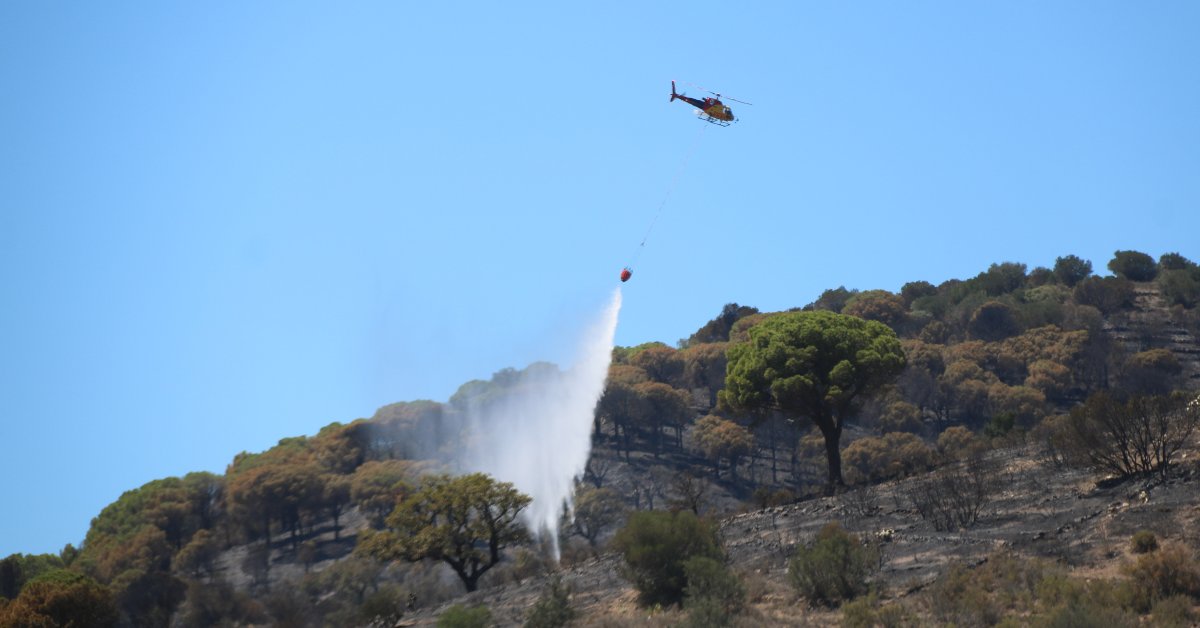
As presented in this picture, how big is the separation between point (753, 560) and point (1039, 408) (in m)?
62.2

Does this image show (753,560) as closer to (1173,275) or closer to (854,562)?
(854,562)

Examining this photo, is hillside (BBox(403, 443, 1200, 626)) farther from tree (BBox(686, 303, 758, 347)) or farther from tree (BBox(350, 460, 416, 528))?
tree (BBox(686, 303, 758, 347))

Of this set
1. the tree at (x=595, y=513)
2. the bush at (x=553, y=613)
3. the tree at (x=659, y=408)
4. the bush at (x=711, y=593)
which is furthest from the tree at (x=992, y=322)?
the bush at (x=553, y=613)

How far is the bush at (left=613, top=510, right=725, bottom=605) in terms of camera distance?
3466 cm

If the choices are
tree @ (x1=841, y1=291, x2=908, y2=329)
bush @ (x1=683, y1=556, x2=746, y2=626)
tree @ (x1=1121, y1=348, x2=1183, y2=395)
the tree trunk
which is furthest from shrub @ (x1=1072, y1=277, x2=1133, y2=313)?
bush @ (x1=683, y1=556, x2=746, y2=626)

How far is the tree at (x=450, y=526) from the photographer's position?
47812mm

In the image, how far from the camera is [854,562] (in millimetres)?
31297

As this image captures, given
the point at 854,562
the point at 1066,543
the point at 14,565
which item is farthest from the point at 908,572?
the point at 14,565

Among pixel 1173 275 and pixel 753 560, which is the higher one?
pixel 1173 275

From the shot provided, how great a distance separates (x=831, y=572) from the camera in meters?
31.0

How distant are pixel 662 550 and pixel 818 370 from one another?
74.9ft

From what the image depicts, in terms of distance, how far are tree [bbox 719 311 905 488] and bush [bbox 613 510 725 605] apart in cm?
1909

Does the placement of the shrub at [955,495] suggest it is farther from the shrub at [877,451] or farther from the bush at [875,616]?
the shrub at [877,451]

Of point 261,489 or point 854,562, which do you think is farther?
point 261,489
